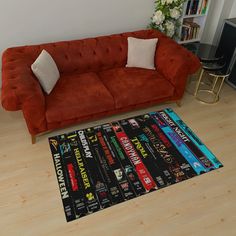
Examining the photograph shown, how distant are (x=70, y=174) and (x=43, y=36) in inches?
68.2

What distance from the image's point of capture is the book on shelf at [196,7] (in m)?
3.15

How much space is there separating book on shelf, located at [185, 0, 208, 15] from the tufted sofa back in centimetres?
62

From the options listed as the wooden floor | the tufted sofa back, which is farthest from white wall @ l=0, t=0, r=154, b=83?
the wooden floor

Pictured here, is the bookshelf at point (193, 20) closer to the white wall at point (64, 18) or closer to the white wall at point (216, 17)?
the white wall at point (216, 17)

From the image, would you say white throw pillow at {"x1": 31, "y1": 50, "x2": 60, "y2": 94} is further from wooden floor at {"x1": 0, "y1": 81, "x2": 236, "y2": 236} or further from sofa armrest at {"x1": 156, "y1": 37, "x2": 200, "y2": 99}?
sofa armrest at {"x1": 156, "y1": 37, "x2": 200, "y2": 99}

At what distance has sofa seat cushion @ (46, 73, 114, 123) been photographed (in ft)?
7.43

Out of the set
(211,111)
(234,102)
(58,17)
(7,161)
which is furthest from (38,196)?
(234,102)

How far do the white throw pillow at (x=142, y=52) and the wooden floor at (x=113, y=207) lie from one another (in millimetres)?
1216

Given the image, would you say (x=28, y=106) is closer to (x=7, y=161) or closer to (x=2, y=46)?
(x=7, y=161)

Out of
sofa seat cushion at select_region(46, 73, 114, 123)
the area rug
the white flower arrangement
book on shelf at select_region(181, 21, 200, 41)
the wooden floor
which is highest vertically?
the white flower arrangement

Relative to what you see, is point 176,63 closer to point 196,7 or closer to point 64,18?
point 196,7

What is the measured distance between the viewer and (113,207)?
1895 millimetres

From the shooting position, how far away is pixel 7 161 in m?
2.20

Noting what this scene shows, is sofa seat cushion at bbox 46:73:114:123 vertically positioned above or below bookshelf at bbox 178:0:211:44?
below
